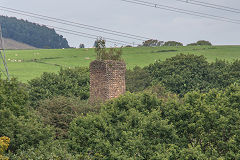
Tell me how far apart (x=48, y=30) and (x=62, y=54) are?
3299 centimetres

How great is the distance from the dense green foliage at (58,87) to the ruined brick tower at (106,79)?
609 centimetres

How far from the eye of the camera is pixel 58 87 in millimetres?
37188

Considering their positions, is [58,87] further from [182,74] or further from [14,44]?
[14,44]

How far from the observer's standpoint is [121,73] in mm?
28969

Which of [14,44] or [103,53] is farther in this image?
[14,44]

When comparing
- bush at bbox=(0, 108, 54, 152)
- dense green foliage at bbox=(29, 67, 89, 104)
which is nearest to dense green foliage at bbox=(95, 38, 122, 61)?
dense green foliage at bbox=(29, 67, 89, 104)

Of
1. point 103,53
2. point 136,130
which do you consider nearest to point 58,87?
point 103,53

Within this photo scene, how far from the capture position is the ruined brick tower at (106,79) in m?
28.1

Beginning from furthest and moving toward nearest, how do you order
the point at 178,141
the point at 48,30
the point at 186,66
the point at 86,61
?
the point at 48,30 → the point at 86,61 → the point at 186,66 → the point at 178,141

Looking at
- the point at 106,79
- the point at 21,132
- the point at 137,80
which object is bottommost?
the point at 137,80

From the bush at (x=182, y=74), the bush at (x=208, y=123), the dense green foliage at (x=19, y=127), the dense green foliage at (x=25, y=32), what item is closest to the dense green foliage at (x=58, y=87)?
the dense green foliage at (x=19, y=127)

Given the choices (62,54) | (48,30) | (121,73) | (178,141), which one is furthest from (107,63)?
(48,30)

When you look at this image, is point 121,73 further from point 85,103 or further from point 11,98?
point 11,98

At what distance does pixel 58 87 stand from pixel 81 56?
5025 cm
